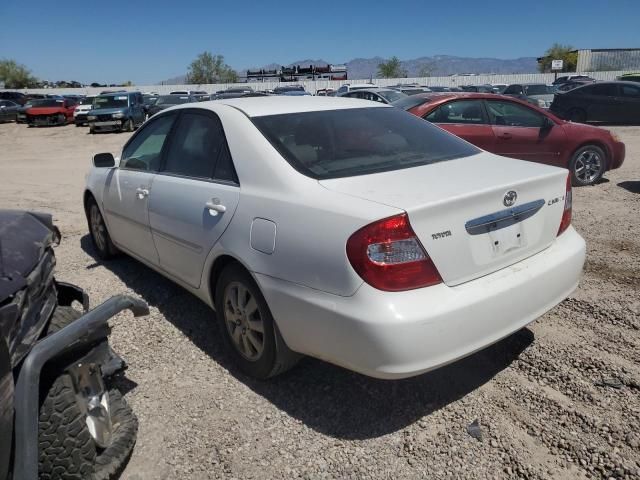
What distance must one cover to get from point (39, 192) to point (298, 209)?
888 centimetres

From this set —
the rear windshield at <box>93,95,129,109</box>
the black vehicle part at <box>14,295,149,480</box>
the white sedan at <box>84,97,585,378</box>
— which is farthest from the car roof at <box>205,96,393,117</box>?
the rear windshield at <box>93,95,129,109</box>

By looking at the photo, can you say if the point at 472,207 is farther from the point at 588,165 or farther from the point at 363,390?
the point at 588,165

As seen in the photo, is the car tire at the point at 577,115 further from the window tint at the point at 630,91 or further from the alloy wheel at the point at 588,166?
the alloy wheel at the point at 588,166

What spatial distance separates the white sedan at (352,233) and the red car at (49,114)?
87.3 ft

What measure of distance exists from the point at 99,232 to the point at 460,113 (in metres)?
5.54

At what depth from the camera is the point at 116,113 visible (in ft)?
70.8

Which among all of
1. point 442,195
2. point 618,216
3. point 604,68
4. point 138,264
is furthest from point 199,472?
point 604,68

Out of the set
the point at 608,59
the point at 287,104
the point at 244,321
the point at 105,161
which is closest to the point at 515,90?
Result: the point at 105,161

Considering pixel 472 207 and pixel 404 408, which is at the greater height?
pixel 472 207

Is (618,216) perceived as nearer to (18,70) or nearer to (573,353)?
(573,353)

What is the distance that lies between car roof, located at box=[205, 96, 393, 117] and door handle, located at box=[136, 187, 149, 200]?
2.49 feet

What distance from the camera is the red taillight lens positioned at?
2346 mm

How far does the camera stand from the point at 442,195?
2523 millimetres

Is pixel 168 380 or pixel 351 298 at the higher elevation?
pixel 351 298
